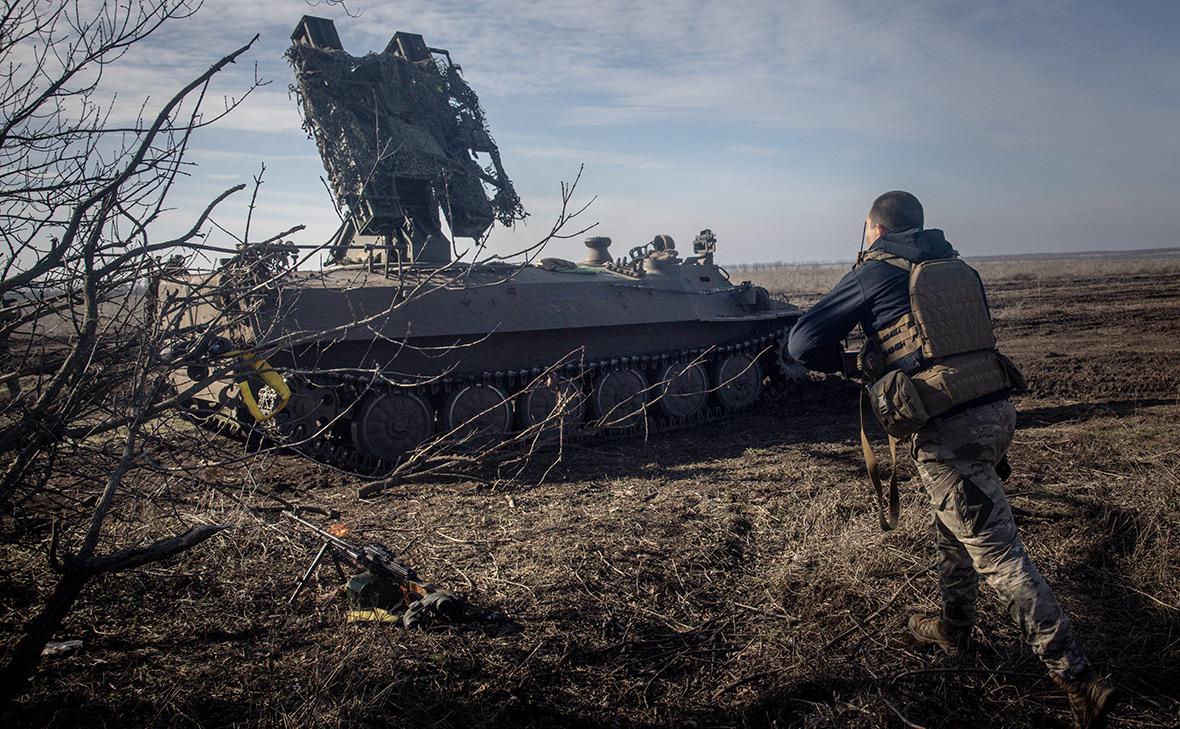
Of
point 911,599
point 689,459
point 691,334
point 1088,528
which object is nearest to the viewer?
point 911,599

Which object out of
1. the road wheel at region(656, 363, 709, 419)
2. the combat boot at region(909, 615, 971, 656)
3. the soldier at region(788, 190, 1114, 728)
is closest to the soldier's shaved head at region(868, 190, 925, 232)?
the soldier at region(788, 190, 1114, 728)

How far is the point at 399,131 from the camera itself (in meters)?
10.9

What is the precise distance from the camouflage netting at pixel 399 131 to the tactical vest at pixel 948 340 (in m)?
6.96

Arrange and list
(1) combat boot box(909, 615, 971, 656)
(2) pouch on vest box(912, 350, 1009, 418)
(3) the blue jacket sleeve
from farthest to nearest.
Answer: (3) the blue jacket sleeve → (1) combat boot box(909, 615, 971, 656) → (2) pouch on vest box(912, 350, 1009, 418)

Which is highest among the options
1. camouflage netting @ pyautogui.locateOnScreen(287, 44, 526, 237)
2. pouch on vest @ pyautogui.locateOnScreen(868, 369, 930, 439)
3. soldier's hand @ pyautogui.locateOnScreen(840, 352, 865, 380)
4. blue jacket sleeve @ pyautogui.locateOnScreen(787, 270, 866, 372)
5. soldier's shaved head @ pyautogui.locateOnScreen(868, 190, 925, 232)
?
camouflage netting @ pyautogui.locateOnScreen(287, 44, 526, 237)

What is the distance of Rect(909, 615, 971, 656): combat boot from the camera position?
151 inches

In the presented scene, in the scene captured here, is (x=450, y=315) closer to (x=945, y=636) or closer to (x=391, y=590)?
(x=391, y=590)

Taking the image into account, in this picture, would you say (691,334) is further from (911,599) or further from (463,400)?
(911,599)

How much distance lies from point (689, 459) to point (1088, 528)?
13.8 feet

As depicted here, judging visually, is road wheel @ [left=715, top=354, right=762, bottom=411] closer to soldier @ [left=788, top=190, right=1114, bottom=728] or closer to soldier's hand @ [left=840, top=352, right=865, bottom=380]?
soldier's hand @ [left=840, top=352, right=865, bottom=380]

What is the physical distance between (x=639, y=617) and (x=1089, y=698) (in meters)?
2.00

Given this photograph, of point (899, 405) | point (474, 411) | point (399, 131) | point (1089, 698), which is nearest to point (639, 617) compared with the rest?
point (899, 405)

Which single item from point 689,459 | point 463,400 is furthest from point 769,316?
point 463,400

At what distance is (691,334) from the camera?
1129cm
